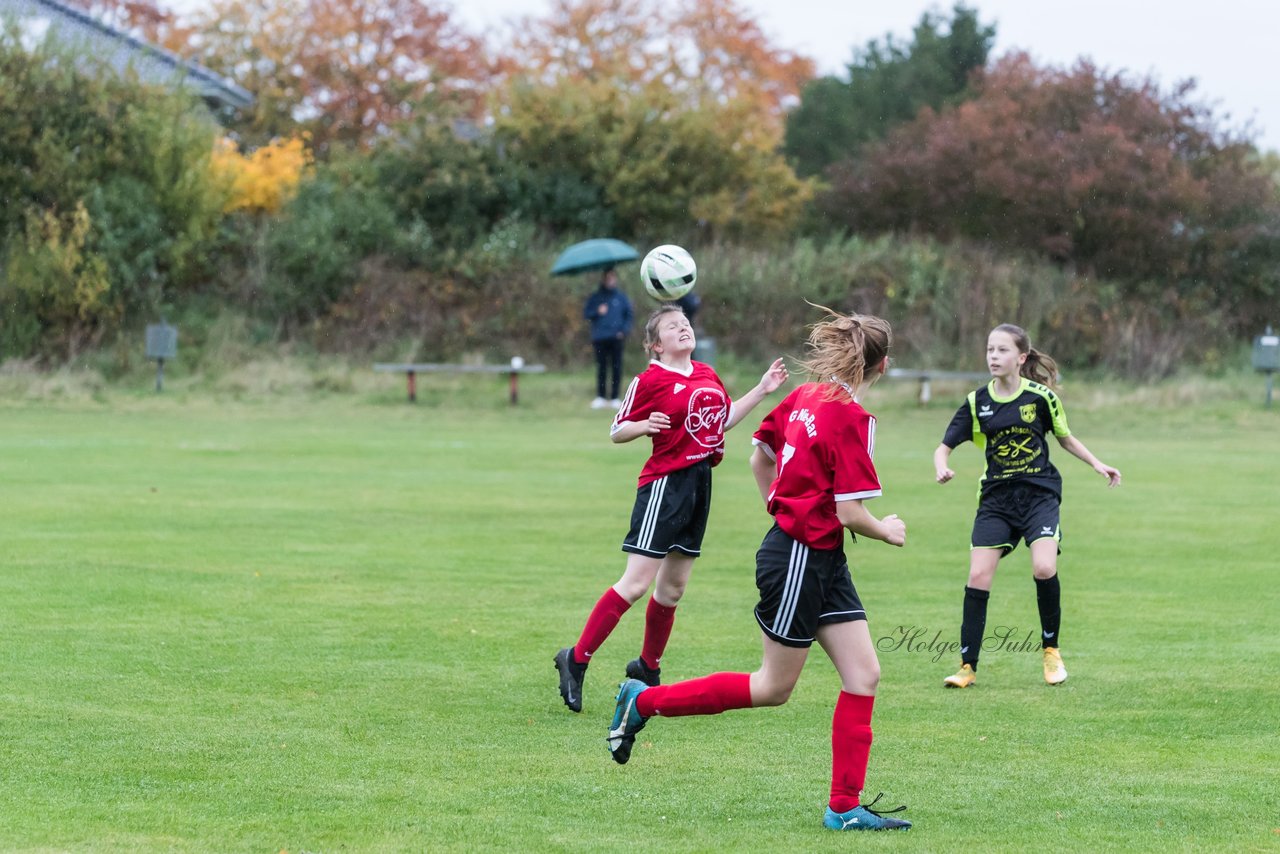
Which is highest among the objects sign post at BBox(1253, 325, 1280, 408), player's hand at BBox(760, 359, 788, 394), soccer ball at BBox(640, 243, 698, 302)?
sign post at BBox(1253, 325, 1280, 408)

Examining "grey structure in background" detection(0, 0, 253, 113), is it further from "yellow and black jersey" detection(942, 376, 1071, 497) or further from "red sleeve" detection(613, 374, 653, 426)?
"yellow and black jersey" detection(942, 376, 1071, 497)

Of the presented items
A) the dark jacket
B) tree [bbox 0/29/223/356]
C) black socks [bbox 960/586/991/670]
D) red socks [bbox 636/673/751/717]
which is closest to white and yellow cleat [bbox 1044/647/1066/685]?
black socks [bbox 960/586/991/670]

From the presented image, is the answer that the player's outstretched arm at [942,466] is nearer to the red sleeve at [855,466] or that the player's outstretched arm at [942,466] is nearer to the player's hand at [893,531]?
the red sleeve at [855,466]

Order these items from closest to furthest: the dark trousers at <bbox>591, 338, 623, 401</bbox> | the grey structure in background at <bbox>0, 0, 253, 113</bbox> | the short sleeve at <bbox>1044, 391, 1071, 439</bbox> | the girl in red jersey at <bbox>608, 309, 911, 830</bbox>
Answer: the girl in red jersey at <bbox>608, 309, 911, 830</bbox> → the short sleeve at <bbox>1044, 391, 1071, 439</bbox> → the dark trousers at <bbox>591, 338, 623, 401</bbox> → the grey structure in background at <bbox>0, 0, 253, 113</bbox>

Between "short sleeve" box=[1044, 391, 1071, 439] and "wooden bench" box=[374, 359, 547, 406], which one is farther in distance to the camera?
"wooden bench" box=[374, 359, 547, 406]

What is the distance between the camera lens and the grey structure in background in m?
30.5

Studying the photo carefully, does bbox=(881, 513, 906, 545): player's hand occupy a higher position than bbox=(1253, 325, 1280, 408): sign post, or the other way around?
bbox=(1253, 325, 1280, 408): sign post

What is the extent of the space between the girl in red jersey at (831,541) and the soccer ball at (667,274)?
314cm

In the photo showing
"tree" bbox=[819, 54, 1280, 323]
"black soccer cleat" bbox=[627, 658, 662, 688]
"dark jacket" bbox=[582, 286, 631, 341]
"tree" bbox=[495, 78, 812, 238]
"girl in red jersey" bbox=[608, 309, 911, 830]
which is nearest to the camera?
"girl in red jersey" bbox=[608, 309, 911, 830]

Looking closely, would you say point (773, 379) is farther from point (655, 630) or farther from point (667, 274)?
point (667, 274)

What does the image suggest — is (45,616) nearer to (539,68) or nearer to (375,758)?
(375,758)

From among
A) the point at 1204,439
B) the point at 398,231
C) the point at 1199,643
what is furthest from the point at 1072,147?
the point at 1199,643

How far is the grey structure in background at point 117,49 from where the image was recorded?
100ft

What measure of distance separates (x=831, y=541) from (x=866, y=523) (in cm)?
26
